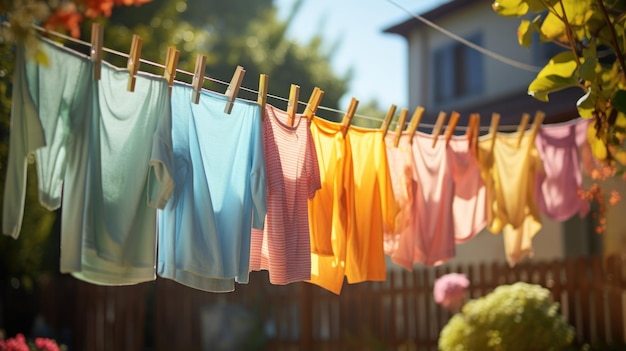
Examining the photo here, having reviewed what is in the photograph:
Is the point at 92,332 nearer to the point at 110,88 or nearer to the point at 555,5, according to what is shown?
the point at 110,88

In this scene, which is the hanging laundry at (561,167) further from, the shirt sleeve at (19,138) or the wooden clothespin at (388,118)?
the shirt sleeve at (19,138)

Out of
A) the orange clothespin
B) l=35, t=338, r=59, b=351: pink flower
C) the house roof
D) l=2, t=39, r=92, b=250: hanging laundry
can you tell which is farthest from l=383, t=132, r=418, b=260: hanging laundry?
the house roof

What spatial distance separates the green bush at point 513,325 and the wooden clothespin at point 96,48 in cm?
433

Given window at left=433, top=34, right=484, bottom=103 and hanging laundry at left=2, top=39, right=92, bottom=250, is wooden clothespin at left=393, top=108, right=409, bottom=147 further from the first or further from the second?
window at left=433, top=34, right=484, bottom=103

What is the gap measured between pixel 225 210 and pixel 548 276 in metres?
4.86

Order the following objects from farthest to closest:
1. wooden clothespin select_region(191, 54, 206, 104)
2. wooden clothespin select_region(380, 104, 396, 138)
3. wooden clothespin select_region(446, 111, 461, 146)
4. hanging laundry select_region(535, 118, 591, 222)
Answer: hanging laundry select_region(535, 118, 591, 222)
wooden clothespin select_region(446, 111, 461, 146)
wooden clothespin select_region(380, 104, 396, 138)
wooden clothespin select_region(191, 54, 206, 104)

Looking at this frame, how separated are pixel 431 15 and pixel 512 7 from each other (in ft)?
27.3

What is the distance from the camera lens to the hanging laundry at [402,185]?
18.0ft

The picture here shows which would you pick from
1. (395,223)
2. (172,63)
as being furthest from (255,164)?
(395,223)

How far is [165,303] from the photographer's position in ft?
35.9

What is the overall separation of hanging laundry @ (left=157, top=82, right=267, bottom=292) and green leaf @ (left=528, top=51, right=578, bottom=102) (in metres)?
1.57

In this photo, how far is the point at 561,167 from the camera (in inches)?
244

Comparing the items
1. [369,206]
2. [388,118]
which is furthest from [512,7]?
[369,206]

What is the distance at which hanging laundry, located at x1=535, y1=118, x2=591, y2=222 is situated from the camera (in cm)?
617
